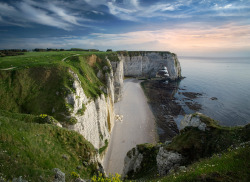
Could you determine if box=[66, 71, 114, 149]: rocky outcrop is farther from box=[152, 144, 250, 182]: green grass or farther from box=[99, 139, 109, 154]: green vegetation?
box=[152, 144, 250, 182]: green grass

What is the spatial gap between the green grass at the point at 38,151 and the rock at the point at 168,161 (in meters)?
7.76

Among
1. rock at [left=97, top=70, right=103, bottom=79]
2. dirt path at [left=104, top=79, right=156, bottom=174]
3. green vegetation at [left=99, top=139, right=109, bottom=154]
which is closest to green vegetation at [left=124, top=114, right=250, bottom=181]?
dirt path at [left=104, top=79, right=156, bottom=174]

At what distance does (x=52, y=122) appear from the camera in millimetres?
16156

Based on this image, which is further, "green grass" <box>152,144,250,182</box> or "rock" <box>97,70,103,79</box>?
"rock" <box>97,70,103,79</box>

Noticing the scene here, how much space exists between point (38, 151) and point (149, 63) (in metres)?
93.5

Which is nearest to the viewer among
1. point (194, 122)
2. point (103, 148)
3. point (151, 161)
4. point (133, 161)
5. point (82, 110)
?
point (194, 122)

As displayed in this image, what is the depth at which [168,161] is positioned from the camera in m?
15.4

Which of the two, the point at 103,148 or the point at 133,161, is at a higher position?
the point at 133,161

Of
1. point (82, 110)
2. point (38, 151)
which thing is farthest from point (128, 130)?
point (38, 151)

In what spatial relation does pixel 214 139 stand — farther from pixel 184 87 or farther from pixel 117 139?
pixel 184 87

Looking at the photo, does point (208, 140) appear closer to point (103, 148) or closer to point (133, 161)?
point (133, 161)

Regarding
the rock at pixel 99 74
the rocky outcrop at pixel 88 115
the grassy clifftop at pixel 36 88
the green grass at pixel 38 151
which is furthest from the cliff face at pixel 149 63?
the green grass at pixel 38 151

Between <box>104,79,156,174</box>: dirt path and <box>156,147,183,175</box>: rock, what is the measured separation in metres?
12.6

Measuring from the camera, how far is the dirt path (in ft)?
91.7
